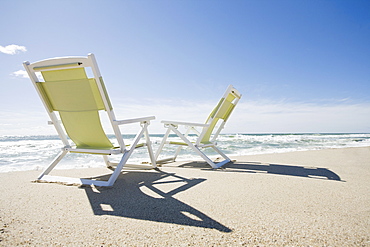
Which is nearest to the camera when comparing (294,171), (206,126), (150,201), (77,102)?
(150,201)

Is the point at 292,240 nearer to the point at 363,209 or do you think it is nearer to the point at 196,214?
the point at 196,214

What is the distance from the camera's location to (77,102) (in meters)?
2.89

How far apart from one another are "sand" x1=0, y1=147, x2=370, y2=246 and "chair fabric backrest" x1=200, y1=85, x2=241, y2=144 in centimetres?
183

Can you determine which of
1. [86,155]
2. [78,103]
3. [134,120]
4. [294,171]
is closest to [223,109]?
[294,171]

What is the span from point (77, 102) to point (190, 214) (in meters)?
2.17

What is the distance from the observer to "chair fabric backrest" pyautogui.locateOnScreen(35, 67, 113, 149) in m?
2.75

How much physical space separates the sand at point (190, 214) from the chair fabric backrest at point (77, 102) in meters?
0.77

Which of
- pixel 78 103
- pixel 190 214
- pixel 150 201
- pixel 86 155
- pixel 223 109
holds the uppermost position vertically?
pixel 78 103

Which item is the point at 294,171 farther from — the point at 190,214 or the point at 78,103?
the point at 78,103

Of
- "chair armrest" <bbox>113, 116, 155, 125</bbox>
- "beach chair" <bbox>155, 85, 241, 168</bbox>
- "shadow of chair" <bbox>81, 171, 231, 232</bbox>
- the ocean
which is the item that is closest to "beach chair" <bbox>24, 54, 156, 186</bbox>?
"chair armrest" <bbox>113, 116, 155, 125</bbox>

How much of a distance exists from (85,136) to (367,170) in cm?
475

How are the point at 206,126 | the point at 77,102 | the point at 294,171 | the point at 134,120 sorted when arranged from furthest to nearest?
the point at 206,126, the point at 294,171, the point at 134,120, the point at 77,102

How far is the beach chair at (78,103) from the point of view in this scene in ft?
8.74

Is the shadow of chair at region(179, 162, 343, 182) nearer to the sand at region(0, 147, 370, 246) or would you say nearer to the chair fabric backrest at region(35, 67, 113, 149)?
the sand at region(0, 147, 370, 246)
